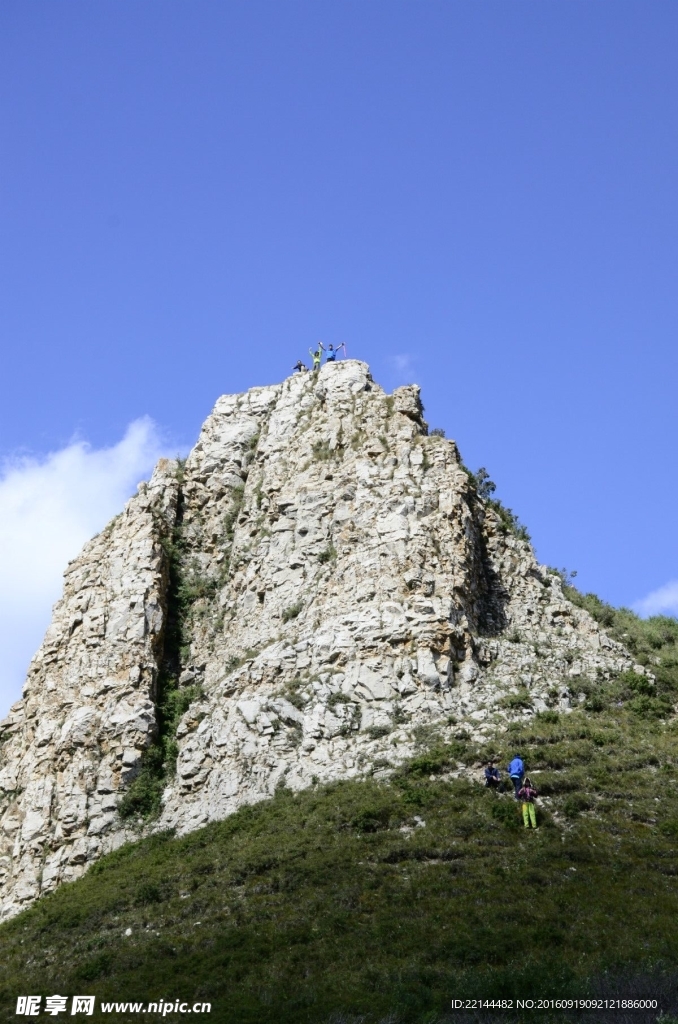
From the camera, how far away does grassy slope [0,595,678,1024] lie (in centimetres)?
2275

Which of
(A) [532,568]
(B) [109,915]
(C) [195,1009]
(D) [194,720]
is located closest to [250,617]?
(D) [194,720]

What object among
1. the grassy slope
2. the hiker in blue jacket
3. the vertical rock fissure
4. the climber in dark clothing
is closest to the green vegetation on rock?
the grassy slope

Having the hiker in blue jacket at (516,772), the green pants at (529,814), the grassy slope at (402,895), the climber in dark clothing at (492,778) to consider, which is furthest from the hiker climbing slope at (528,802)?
the climber in dark clothing at (492,778)

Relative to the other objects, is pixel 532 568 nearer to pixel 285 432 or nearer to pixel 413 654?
pixel 413 654

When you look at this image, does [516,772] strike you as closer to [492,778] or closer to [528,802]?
[492,778]

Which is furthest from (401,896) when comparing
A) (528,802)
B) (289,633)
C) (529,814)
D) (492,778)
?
(289,633)

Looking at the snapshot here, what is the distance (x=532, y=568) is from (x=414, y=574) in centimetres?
924

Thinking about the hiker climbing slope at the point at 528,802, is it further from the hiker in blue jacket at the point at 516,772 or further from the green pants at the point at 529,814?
the hiker in blue jacket at the point at 516,772

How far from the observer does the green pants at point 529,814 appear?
3133 cm

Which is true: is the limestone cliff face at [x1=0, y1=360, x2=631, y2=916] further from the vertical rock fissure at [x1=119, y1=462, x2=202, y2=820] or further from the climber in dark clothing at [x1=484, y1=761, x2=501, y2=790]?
the climber in dark clothing at [x1=484, y1=761, x2=501, y2=790]

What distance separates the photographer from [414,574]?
1689 inches

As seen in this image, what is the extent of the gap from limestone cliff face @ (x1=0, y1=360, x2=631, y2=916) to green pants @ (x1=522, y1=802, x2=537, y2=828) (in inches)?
256

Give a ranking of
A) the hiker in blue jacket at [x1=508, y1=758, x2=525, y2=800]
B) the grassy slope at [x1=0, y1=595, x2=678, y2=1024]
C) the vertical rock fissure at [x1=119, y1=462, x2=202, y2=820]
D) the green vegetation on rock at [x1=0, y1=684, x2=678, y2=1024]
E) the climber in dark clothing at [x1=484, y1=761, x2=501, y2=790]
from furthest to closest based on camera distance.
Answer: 1. the vertical rock fissure at [x1=119, y1=462, x2=202, y2=820]
2. the climber in dark clothing at [x1=484, y1=761, x2=501, y2=790]
3. the hiker in blue jacket at [x1=508, y1=758, x2=525, y2=800]
4. the grassy slope at [x1=0, y1=595, x2=678, y2=1024]
5. the green vegetation on rock at [x1=0, y1=684, x2=678, y2=1024]

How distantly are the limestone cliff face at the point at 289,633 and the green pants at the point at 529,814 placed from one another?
6505 mm
